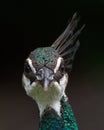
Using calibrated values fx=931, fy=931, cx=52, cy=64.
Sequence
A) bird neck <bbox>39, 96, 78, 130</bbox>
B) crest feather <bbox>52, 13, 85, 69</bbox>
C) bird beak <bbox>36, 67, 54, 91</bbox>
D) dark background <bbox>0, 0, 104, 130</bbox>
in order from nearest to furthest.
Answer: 1. bird beak <bbox>36, 67, 54, 91</bbox>
2. bird neck <bbox>39, 96, 78, 130</bbox>
3. crest feather <bbox>52, 13, 85, 69</bbox>
4. dark background <bbox>0, 0, 104, 130</bbox>

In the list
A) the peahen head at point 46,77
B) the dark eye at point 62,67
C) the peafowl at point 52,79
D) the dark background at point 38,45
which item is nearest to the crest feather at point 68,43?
the peafowl at point 52,79

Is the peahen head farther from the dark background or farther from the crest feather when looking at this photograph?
the dark background

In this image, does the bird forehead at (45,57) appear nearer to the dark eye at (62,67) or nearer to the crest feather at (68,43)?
the dark eye at (62,67)

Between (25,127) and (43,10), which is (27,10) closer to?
(43,10)

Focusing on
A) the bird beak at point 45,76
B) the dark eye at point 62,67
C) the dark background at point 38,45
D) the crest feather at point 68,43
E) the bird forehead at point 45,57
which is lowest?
the bird beak at point 45,76

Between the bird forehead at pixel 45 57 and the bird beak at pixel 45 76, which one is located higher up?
the bird forehead at pixel 45 57

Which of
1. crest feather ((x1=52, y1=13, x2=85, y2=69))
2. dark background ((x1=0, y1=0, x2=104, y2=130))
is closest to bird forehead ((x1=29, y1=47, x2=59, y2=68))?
crest feather ((x1=52, y1=13, x2=85, y2=69))
